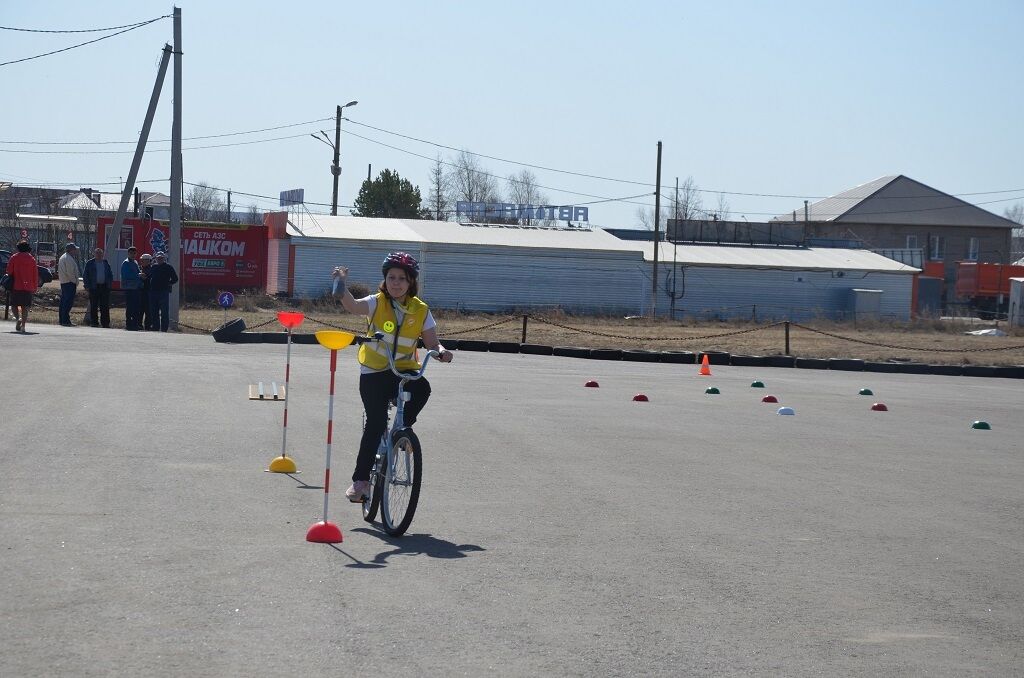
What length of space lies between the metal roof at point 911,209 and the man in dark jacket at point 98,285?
73.6 metres

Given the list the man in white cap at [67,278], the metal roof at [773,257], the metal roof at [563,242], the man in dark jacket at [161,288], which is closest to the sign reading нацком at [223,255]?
the metal roof at [563,242]

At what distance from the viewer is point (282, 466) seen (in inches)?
394

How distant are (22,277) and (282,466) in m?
17.8

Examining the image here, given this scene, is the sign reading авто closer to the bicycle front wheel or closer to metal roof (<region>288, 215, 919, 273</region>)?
metal roof (<region>288, 215, 919, 273</region>)

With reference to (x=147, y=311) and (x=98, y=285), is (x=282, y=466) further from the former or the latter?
(x=98, y=285)

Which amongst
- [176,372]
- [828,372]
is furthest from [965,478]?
[828,372]

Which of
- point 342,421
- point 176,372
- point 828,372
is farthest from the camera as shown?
point 828,372

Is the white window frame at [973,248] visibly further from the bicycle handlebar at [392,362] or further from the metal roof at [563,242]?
the bicycle handlebar at [392,362]

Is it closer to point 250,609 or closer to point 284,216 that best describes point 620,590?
point 250,609

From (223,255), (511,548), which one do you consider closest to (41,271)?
(223,255)

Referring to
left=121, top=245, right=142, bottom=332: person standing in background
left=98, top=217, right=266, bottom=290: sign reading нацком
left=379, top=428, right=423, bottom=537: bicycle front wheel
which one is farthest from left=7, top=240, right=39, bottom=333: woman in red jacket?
left=98, top=217, right=266, bottom=290: sign reading нацком

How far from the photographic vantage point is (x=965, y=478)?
11.4 metres

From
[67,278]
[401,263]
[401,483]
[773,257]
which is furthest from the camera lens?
[773,257]

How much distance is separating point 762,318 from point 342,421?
Result: 1767 inches
